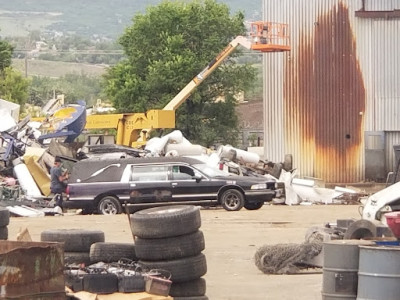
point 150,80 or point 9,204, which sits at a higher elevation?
point 150,80

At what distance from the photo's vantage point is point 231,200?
33.2 metres

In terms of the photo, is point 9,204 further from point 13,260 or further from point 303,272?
point 13,260

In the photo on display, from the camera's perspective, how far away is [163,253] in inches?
580

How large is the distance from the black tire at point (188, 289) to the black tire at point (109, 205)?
18.6m

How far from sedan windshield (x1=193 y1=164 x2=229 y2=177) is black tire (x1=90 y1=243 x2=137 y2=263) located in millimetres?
18206

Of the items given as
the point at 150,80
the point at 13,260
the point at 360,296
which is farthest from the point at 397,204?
the point at 150,80

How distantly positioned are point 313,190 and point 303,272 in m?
19.4

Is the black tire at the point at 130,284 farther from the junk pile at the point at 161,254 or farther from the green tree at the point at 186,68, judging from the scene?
the green tree at the point at 186,68

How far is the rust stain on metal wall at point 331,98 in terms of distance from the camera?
153 feet

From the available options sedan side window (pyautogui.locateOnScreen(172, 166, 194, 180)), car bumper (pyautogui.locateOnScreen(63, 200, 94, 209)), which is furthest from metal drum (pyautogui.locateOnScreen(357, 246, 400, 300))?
car bumper (pyautogui.locateOnScreen(63, 200, 94, 209))

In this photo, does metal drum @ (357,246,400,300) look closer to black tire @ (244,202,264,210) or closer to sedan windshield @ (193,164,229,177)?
sedan windshield @ (193,164,229,177)

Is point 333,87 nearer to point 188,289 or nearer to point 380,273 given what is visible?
point 188,289

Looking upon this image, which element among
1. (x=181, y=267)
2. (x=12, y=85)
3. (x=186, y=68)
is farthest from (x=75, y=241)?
(x=12, y=85)

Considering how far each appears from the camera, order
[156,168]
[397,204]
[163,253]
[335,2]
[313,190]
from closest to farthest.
Answer: [163,253]
[397,204]
[156,168]
[313,190]
[335,2]
